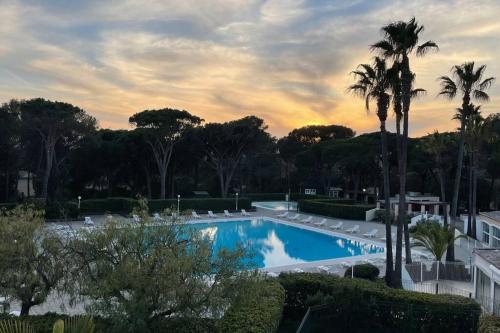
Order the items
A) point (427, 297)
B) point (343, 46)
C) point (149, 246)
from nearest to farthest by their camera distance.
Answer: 1. point (149, 246)
2. point (427, 297)
3. point (343, 46)

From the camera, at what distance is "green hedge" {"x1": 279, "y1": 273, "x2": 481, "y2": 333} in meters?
10.7

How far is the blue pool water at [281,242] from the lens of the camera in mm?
24578

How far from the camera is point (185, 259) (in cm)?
750

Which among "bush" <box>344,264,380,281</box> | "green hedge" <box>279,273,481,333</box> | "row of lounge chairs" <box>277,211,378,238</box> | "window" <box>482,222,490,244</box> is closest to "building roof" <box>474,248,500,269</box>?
"green hedge" <box>279,273,481,333</box>

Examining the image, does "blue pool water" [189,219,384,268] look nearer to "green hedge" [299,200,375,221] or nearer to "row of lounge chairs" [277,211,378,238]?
"row of lounge chairs" [277,211,378,238]

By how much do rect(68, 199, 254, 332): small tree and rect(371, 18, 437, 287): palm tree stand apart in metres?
8.72

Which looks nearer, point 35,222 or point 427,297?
point 35,222

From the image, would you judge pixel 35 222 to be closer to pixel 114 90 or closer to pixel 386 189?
pixel 386 189

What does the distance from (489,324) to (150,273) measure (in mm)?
8017

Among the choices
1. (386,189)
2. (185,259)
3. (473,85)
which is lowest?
(185,259)

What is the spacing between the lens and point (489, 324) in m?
9.95

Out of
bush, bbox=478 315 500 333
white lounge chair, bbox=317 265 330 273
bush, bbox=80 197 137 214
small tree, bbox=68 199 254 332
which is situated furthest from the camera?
bush, bbox=80 197 137 214

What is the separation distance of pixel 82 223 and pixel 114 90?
974cm

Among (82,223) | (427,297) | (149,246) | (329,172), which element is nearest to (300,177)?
(329,172)
